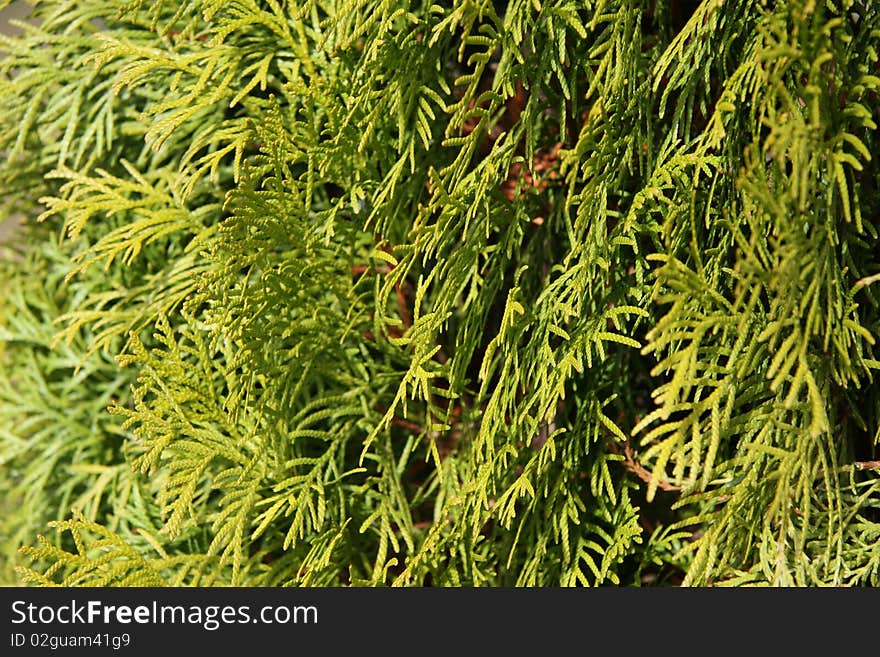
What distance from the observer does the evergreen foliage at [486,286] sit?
38.4 inches

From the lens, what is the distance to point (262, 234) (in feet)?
3.91

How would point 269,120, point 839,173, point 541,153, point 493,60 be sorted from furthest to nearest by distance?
1. point 493,60
2. point 541,153
3. point 269,120
4. point 839,173

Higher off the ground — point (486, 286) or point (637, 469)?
point (486, 286)

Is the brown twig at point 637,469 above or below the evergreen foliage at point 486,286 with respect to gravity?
below

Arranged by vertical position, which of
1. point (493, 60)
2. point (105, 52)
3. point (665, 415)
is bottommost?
point (665, 415)

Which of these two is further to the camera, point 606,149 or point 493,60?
point 493,60

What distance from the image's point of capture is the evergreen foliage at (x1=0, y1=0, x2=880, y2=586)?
0.97 meters

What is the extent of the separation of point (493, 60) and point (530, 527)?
83 cm

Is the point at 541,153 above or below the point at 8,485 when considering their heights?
above

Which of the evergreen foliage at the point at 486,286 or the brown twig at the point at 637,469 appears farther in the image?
the brown twig at the point at 637,469

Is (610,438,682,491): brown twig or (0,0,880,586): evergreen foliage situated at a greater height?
(0,0,880,586): evergreen foliage

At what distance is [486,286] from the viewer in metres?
1.19

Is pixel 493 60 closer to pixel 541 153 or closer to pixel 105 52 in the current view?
pixel 541 153

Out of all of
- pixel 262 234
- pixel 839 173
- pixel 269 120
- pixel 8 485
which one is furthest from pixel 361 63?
pixel 8 485
